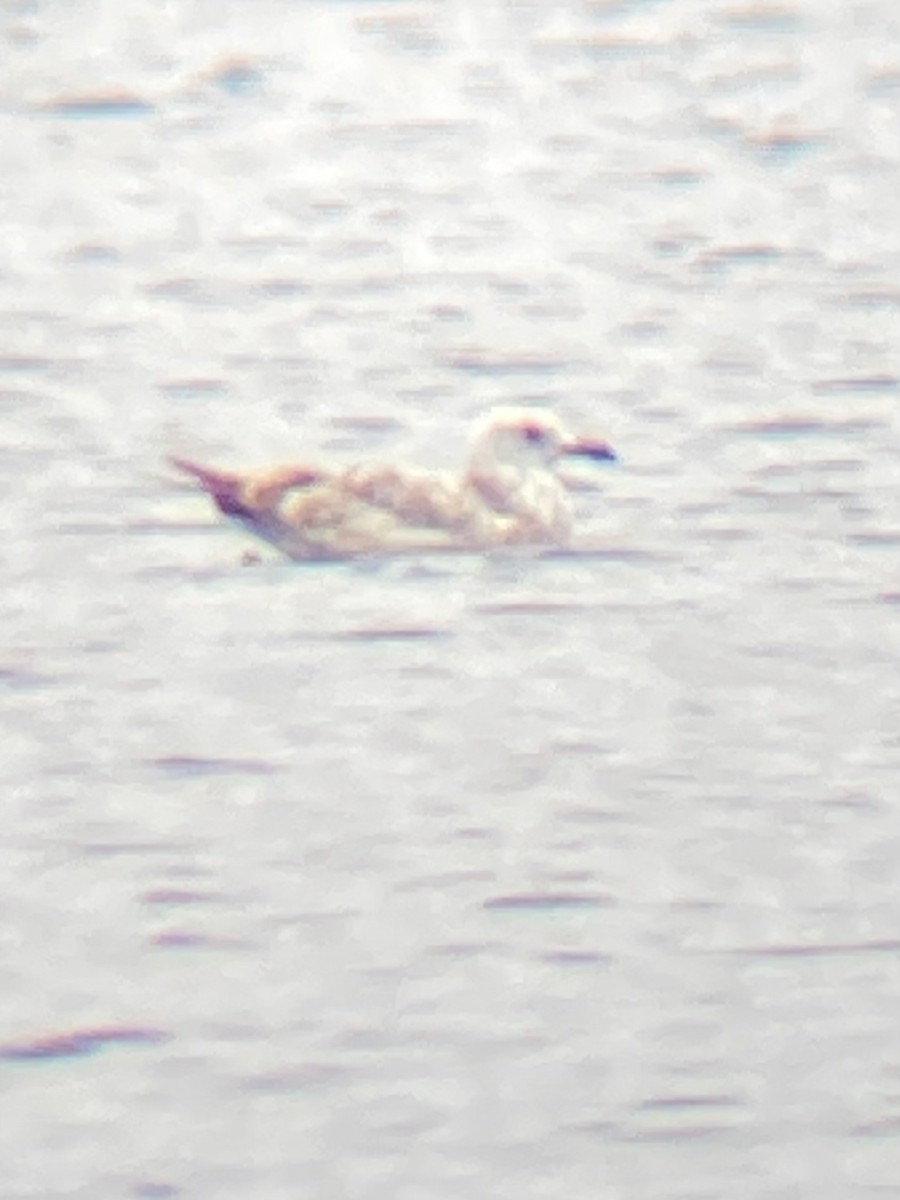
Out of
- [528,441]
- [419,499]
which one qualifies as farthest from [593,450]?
[419,499]

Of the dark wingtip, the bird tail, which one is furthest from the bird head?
the bird tail

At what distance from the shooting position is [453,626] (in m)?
7.77

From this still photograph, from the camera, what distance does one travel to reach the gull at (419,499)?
26.8 feet

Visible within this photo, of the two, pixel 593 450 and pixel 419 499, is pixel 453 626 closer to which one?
pixel 419 499

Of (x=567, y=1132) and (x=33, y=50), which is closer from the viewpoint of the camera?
(x=567, y=1132)

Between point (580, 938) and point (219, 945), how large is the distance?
51 cm

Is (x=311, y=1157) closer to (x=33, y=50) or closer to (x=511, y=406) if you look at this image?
(x=511, y=406)

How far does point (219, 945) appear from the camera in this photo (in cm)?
621

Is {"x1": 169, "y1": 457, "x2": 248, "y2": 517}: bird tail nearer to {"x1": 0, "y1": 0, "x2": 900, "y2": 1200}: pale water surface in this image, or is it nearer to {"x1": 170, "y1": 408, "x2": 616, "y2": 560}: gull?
{"x1": 170, "y1": 408, "x2": 616, "y2": 560}: gull

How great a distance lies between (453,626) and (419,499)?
2.06 ft

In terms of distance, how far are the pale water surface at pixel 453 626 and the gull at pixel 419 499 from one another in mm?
79

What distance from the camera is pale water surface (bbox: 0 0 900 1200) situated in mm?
5824

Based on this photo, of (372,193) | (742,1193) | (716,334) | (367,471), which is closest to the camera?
(742,1193)

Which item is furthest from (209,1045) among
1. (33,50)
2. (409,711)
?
(33,50)
